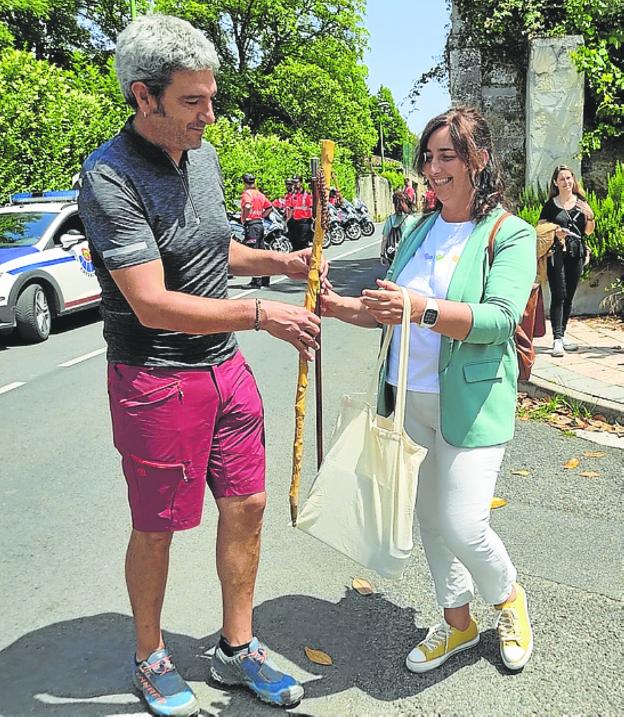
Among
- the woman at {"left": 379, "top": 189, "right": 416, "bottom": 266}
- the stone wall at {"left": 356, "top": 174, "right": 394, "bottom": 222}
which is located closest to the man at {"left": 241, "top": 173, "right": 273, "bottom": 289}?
the woman at {"left": 379, "top": 189, "right": 416, "bottom": 266}

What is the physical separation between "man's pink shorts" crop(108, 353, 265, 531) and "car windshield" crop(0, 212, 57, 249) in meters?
8.54

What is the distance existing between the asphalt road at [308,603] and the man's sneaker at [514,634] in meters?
0.06

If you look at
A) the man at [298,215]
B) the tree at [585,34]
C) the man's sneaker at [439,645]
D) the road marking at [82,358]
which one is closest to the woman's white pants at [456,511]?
the man's sneaker at [439,645]

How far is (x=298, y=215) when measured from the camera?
60.7 feet

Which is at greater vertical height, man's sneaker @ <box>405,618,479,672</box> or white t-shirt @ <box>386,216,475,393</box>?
Result: white t-shirt @ <box>386,216,475,393</box>

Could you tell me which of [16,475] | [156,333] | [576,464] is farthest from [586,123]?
[156,333]

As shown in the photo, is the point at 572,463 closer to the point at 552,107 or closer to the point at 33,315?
the point at 552,107

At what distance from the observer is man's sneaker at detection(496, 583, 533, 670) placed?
2873 millimetres

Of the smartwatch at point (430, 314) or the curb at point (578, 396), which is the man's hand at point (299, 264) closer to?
the smartwatch at point (430, 314)

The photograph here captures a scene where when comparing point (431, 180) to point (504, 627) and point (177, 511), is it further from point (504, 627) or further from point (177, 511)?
point (504, 627)

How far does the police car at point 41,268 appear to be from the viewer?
976 centimetres

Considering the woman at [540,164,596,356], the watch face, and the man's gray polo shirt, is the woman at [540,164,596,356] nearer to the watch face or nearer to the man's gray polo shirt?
the watch face

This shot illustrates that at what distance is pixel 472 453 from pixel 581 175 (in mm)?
8903

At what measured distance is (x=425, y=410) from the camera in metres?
2.76
